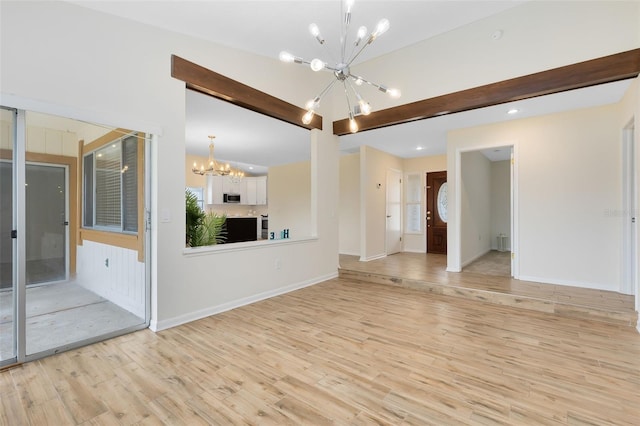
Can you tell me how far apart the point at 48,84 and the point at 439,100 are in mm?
4383

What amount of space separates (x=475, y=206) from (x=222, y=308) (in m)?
5.73

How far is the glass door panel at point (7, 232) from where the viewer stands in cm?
230

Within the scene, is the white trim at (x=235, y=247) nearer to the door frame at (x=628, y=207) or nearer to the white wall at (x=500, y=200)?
the door frame at (x=628, y=207)

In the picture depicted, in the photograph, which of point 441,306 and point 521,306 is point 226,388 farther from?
point 521,306

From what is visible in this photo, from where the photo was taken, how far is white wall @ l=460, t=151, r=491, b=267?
5668 mm

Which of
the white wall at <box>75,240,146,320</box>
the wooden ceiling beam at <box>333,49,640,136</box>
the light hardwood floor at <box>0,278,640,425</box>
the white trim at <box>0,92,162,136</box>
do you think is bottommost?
the light hardwood floor at <box>0,278,640,425</box>

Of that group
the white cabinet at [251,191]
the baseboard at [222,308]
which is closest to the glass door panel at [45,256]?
the baseboard at [222,308]

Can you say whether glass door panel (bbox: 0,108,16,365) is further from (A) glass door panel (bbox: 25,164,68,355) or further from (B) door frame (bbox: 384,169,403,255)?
(B) door frame (bbox: 384,169,403,255)

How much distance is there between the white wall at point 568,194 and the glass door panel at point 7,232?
19.8 ft

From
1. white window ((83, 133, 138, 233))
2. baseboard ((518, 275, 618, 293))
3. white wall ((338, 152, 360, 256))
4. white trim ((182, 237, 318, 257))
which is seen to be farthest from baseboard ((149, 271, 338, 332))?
baseboard ((518, 275, 618, 293))

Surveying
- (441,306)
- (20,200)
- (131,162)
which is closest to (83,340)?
(20,200)

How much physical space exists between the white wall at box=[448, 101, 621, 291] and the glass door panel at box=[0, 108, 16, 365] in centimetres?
603

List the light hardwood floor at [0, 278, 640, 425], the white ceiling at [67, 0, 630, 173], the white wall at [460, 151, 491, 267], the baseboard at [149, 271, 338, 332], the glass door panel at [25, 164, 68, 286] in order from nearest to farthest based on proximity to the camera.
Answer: the light hardwood floor at [0, 278, 640, 425] → the glass door panel at [25, 164, 68, 286] → the white ceiling at [67, 0, 630, 173] → the baseboard at [149, 271, 338, 332] → the white wall at [460, 151, 491, 267]

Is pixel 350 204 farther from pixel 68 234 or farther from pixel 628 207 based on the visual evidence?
pixel 68 234
